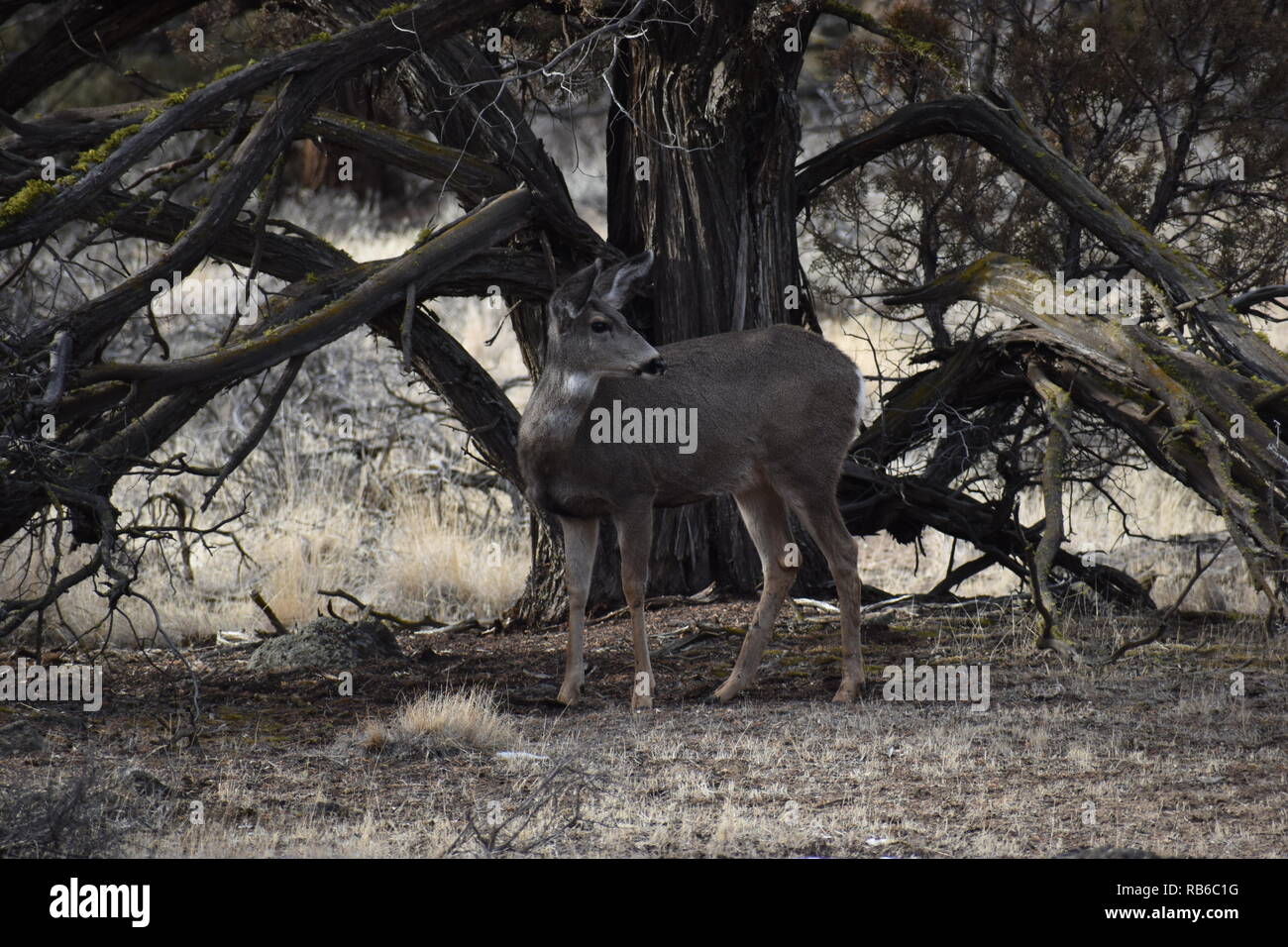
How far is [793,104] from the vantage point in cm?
931

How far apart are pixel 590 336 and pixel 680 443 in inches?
31.2

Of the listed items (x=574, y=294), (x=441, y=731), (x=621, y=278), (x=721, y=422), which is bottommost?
(x=441, y=731)

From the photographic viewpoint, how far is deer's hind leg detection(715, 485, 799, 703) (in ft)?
26.3

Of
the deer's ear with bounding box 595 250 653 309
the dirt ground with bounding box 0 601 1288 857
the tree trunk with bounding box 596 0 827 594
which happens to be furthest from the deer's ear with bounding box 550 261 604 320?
the dirt ground with bounding box 0 601 1288 857

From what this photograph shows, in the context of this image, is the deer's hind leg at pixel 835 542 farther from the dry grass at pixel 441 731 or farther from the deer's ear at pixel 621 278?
the dry grass at pixel 441 731

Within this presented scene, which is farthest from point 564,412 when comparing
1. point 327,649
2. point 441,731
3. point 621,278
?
point 327,649

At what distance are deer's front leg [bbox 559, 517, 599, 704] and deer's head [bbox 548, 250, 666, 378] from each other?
0.87m

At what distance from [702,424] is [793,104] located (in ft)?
7.85

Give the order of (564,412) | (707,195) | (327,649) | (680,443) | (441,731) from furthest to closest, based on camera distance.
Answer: (707,195), (327,649), (680,443), (564,412), (441,731)

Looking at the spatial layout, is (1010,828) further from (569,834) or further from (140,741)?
(140,741)

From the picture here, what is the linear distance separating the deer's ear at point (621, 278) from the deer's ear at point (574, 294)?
22 centimetres

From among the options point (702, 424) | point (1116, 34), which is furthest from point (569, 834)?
point (1116, 34)

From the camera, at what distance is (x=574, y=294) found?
778 centimetres

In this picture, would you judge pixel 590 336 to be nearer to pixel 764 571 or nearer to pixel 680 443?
pixel 680 443
